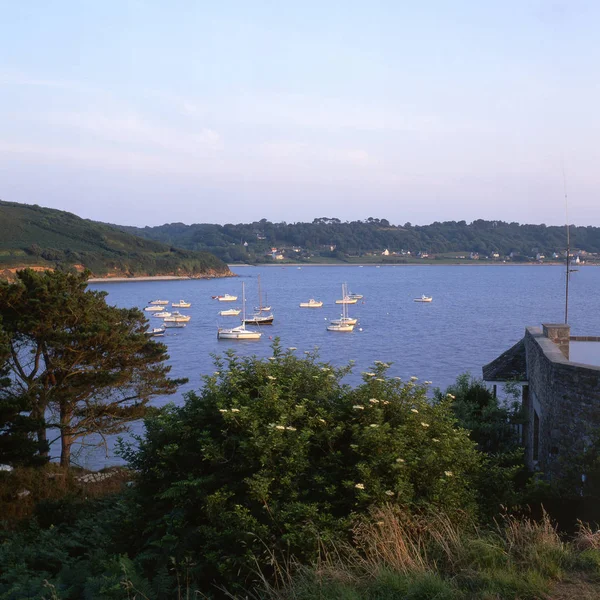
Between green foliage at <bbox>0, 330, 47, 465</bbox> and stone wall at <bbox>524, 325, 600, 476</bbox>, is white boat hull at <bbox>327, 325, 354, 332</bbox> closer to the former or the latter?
green foliage at <bbox>0, 330, 47, 465</bbox>

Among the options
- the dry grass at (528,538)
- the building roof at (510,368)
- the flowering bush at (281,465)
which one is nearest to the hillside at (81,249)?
the building roof at (510,368)

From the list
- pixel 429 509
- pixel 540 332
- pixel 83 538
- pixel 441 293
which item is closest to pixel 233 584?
pixel 429 509

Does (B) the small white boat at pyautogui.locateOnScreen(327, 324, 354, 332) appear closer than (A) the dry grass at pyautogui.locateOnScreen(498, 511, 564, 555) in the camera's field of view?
No

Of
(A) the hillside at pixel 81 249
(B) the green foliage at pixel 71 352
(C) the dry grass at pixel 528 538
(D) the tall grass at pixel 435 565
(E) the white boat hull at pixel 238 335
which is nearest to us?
(D) the tall grass at pixel 435 565

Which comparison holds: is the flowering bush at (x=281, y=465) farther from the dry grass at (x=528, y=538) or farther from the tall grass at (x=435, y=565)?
the dry grass at (x=528, y=538)

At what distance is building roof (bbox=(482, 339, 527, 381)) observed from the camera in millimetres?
14477

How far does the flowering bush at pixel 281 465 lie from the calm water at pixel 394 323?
9217mm

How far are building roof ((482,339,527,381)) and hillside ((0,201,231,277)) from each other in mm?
104026

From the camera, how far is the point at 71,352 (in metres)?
20.8

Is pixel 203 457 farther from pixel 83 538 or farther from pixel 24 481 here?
pixel 24 481

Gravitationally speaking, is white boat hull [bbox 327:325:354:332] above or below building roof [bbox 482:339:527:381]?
below

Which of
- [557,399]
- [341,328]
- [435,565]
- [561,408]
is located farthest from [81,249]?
[435,565]

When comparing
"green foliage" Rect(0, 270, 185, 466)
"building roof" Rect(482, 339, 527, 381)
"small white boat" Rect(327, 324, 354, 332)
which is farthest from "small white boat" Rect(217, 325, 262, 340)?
"building roof" Rect(482, 339, 527, 381)

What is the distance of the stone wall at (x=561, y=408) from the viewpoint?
28.9 ft
